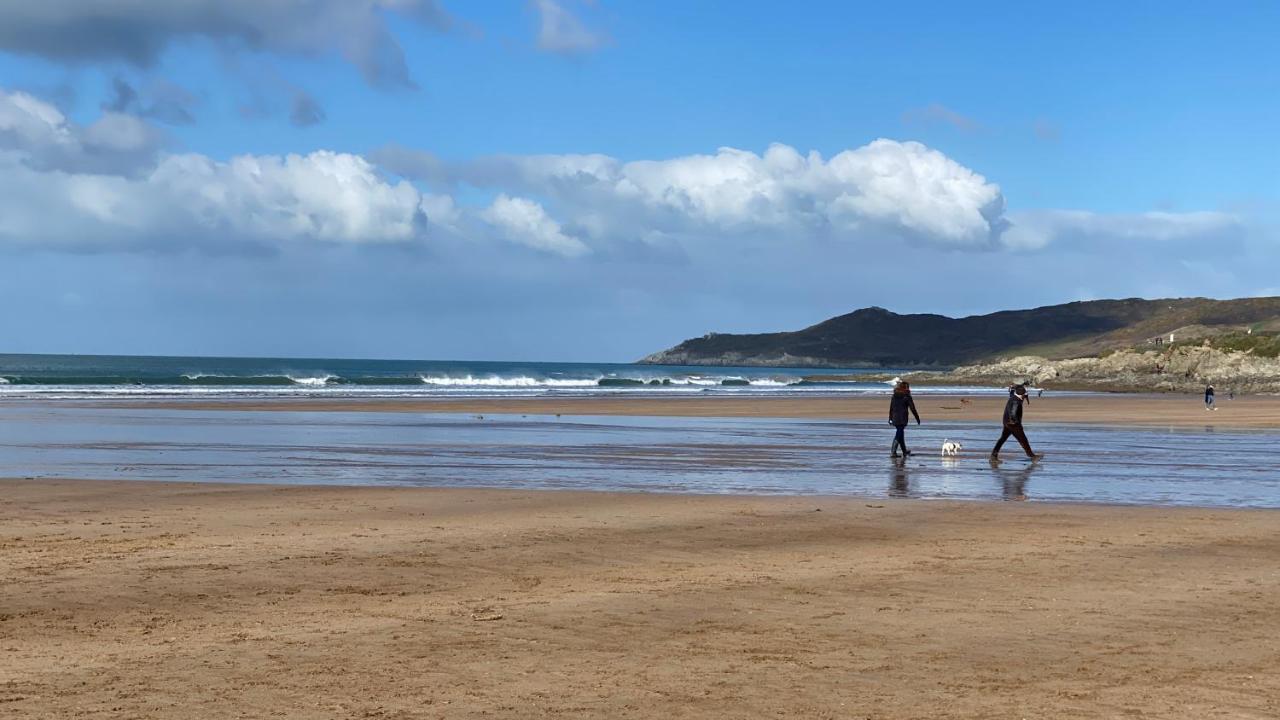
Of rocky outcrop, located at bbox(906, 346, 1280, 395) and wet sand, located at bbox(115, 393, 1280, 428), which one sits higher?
rocky outcrop, located at bbox(906, 346, 1280, 395)

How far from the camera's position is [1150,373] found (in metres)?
107

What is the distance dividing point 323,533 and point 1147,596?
8.65 m

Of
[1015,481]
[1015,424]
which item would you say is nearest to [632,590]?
[1015,481]

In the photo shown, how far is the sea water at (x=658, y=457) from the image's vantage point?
20.9m

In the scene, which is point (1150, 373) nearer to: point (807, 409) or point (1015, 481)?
point (807, 409)

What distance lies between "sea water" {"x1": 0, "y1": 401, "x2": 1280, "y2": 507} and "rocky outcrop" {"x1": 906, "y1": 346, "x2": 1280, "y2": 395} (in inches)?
2049

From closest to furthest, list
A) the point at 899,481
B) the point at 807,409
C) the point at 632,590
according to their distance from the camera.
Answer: the point at 632,590 → the point at 899,481 → the point at 807,409

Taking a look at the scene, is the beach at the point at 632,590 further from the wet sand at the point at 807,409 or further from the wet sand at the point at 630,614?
the wet sand at the point at 807,409

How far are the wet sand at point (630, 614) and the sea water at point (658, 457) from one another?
462 centimetres

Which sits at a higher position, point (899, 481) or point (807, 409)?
point (807, 409)

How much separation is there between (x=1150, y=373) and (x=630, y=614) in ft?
348

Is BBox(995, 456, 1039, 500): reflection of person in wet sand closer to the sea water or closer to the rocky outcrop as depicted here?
the sea water

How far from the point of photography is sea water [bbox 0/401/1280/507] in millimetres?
20891

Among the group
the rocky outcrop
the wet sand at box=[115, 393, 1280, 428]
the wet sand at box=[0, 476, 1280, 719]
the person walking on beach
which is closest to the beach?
the wet sand at box=[0, 476, 1280, 719]
